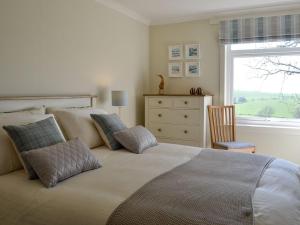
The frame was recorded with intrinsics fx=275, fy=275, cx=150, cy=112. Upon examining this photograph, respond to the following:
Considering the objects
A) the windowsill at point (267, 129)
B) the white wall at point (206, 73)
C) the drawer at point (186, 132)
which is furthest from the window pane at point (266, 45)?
the drawer at point (186, 132)

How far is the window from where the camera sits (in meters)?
3.84

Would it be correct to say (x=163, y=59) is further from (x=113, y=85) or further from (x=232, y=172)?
(x=232, y=172)

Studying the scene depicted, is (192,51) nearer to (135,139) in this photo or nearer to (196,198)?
(135,139)

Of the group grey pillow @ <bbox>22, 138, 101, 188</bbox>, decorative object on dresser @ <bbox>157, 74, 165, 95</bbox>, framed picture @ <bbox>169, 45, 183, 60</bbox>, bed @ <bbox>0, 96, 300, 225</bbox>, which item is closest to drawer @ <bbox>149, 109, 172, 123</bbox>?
decorative object on dresser @ <bbox>157, 74, 165, 95</bbox>

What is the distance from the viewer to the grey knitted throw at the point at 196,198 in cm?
123

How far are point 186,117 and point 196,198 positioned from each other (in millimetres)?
2591

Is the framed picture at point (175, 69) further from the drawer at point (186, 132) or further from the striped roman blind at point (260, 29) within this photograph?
the drawer at point (186, 132)

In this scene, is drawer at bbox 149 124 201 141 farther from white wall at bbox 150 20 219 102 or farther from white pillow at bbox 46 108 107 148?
white pillow at bbox 46 108 107 148

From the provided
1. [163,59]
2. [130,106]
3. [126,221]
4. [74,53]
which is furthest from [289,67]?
[126,221]

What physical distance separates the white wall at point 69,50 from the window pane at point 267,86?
5.22 feet

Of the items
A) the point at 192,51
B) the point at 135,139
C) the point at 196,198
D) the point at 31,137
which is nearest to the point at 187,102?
the point at 192,51

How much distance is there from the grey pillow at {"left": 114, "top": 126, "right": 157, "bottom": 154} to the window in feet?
6.64

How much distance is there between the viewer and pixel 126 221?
125 centimetres

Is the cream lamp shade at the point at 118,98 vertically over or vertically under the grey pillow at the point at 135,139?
over
